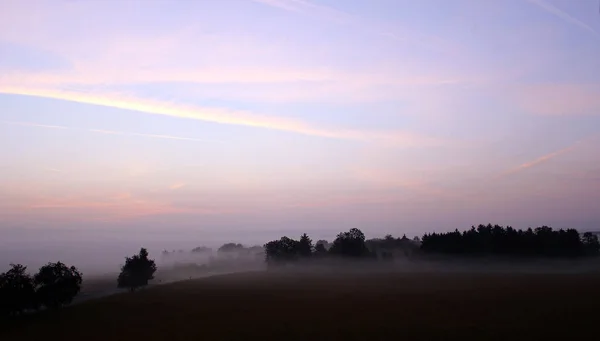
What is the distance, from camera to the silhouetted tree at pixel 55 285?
65250 millimetres

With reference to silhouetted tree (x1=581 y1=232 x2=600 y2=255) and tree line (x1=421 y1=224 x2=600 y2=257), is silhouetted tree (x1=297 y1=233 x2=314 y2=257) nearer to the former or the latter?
tree line (x1=421 y1=224 x2=600 y2=257)

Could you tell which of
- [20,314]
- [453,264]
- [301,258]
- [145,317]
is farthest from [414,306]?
[301,258]

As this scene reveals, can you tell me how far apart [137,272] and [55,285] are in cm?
A: 3982

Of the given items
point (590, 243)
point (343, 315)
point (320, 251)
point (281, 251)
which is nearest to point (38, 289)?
point (343, 315)

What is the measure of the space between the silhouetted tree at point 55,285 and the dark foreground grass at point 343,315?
296 cm

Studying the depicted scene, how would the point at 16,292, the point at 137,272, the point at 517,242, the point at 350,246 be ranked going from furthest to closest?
the point at 350,246
the point at 517,242
the point at 137,272
the point at 16,292

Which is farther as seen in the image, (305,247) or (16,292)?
(305,247)

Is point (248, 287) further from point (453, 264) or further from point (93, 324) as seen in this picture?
point (453, 264)

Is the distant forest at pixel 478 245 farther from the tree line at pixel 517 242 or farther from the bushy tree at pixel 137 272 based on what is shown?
the bushy tree at pixel 137 272

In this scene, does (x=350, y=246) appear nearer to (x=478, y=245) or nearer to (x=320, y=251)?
(x=320, y=251)

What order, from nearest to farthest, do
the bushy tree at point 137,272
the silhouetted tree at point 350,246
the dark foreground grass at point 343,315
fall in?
1. the dark foreground grass at point 343,315
2. the bushy tree at point 137,272
3. the silhouetted tree at point 350,246

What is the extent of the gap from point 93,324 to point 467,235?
11609 centimetres

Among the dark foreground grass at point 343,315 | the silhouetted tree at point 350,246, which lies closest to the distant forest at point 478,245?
the silhouetted tree at point 350,246

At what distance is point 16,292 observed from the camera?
6150 centimetres
